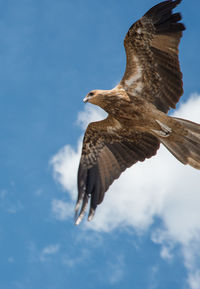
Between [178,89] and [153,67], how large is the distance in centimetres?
68

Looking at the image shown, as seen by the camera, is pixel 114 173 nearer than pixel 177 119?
No

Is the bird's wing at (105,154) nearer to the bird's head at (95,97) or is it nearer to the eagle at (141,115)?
the eagle at (141,115)

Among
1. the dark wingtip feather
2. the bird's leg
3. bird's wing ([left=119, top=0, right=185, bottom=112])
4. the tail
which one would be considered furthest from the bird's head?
the dark wingtip feather

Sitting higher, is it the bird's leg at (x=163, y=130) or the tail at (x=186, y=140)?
the bird's leg at (x=163, y=130)

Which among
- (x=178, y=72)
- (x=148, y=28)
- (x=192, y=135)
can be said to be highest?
(x=148, y=28)

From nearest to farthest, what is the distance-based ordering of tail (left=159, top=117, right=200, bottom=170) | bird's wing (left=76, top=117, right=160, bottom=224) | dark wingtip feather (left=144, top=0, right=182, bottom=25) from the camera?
1. dark wingtip feather (left=144, top=0, right=182, bottom=25)
2. tail (left=159, top=117, right=200, bottom=170)
3. bird's wing (left=76, top=117, right=160, bottom=224)

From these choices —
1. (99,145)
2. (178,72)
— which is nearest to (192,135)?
(178,72)

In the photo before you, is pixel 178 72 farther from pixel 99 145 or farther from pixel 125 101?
pixel 99 145

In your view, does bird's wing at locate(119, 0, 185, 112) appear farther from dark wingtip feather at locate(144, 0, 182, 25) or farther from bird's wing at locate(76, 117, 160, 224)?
bird's wing at locate(76, 117, 160, 224)

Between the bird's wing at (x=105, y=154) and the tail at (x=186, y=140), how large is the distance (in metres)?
0.66

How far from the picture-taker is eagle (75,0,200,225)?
32.6ft

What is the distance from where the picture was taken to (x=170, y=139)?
1067 cm

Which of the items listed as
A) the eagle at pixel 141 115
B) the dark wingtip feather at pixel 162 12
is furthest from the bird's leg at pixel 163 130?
the dark wingtip feather at pixel 162 12

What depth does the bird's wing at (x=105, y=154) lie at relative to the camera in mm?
11172
